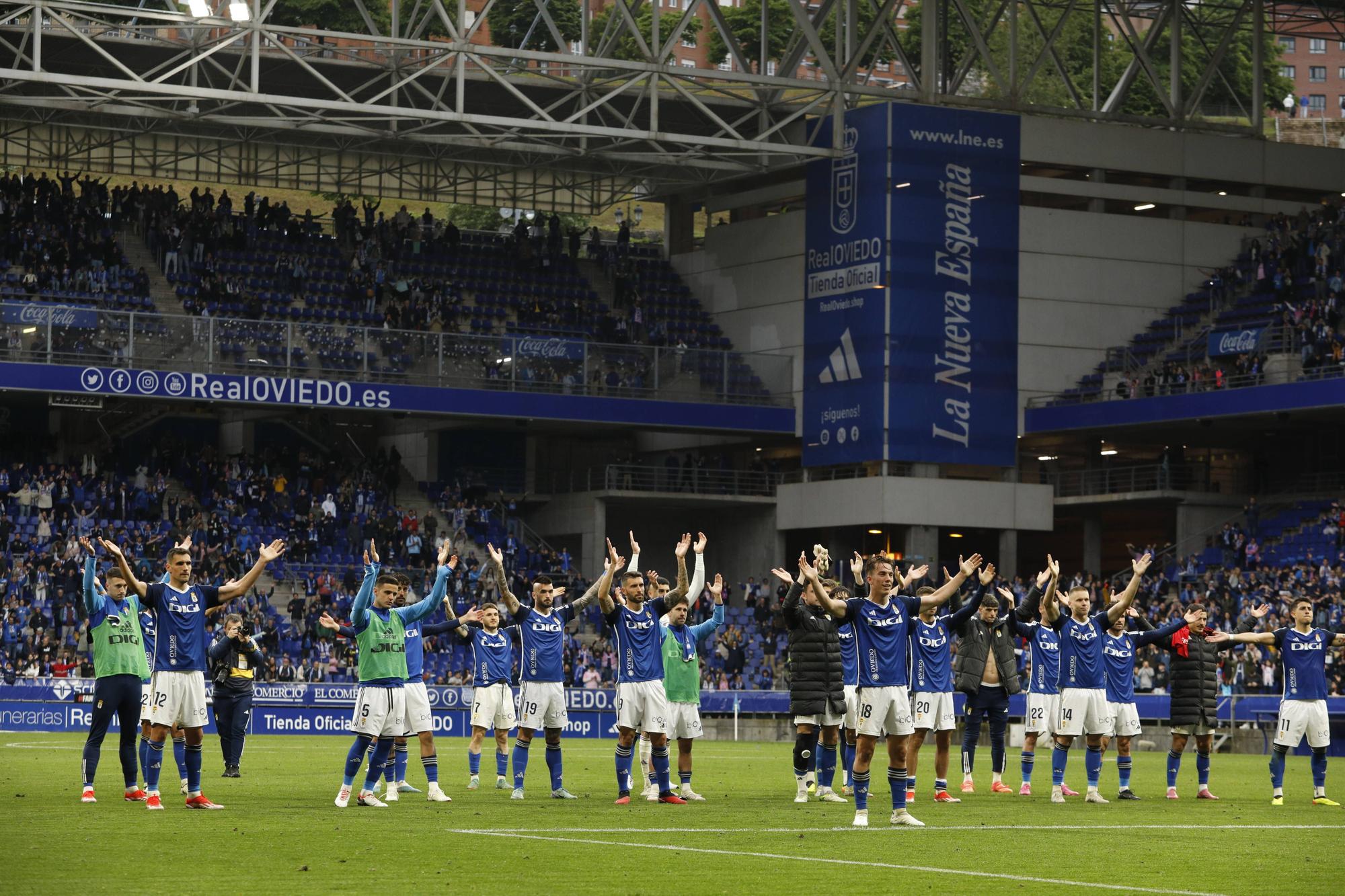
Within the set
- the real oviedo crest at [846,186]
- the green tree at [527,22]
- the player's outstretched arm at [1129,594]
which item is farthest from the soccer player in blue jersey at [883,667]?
the green tree at [527,22]

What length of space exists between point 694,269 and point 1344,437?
20.3 meters

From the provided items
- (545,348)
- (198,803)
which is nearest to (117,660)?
(198,803)

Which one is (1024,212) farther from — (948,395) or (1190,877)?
(1190,877)

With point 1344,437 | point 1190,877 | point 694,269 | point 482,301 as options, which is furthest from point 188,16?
point 1190,877

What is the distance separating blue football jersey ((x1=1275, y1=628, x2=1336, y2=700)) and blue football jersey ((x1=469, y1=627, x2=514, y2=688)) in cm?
901

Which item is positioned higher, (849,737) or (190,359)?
(190,359)

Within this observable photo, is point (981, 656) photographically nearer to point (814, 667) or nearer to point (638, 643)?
point (814, 667)

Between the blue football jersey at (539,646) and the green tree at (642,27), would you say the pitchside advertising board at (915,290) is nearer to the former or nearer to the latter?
the green tree at (642,27)

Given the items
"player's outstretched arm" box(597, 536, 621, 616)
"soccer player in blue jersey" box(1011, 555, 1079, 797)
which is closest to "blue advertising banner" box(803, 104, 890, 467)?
"soccer player in blue jersey" box(1011, 555, 1079, 797)

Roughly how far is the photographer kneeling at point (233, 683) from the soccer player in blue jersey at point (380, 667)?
4.65 meters

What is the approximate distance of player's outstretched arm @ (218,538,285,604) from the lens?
18.1 m

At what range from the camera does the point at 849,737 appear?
23.7 m

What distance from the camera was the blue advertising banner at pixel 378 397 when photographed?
49281 mm

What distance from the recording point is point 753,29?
97062 millimetres
